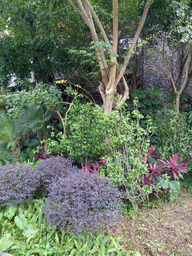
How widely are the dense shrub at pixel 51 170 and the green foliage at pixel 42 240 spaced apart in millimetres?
468

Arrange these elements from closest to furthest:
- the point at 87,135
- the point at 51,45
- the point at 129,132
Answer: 1. the point at 129,132
2. the point at 87,135
3. the point at 51,45

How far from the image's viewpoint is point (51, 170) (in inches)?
111

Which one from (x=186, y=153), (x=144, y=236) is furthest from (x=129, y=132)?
(x=186, y=153)

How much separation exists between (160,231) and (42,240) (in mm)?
1460

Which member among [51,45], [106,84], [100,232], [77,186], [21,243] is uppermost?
[51,45]

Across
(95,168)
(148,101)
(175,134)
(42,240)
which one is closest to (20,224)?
(42,240)

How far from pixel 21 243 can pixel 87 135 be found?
171 centimetres

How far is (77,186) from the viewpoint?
7.07ft

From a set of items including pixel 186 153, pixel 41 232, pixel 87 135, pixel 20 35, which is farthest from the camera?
pixel 20 35

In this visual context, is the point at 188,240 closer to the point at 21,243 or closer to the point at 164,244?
the point at 164,244

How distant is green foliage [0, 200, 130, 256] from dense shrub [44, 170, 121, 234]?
0.17 meters

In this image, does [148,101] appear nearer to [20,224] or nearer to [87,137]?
[87,137]

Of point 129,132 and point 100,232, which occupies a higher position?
point 129,132

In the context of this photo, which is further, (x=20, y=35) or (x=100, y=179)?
(x=20, y=35)
